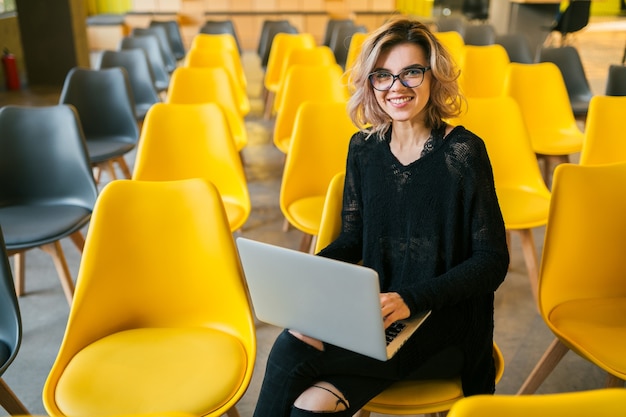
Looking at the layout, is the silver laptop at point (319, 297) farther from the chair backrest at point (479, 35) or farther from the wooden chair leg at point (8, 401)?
the chair backrest at point (479, 35)

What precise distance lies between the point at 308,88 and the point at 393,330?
2832mm

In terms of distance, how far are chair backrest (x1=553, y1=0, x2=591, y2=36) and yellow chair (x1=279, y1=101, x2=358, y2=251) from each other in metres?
7.43

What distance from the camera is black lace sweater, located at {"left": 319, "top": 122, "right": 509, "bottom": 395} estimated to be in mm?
1544

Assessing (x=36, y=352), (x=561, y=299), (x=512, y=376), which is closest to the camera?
(x=561, y=299)

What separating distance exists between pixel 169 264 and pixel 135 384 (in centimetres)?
40

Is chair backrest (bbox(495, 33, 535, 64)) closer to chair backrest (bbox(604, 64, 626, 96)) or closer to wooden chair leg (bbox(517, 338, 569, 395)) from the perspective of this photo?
chair backrest (bbox(604, 64, 626, 96))

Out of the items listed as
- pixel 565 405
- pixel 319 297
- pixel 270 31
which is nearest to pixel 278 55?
pixel 270 31

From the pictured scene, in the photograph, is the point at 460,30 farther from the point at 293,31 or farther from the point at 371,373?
the point at 371,373

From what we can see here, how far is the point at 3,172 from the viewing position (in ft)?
9.53

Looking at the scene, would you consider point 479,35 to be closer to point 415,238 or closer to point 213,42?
point 213,42

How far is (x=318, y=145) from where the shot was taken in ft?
9.62

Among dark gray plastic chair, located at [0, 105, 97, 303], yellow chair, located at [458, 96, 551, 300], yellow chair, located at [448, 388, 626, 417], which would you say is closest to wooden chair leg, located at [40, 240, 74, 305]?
dark gray plastic chair, located at [0, 105, 97, 303]

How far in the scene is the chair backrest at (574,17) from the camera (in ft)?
29.8

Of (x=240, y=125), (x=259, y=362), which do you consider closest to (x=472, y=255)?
(x=259, y=362)
